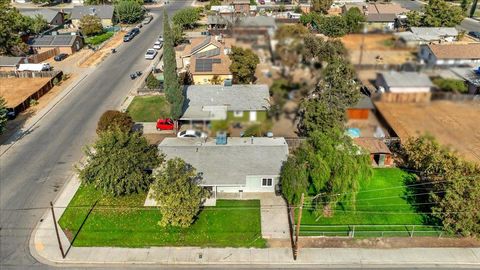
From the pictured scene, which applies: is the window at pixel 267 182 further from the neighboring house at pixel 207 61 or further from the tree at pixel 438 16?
the tree at pixel 438 16

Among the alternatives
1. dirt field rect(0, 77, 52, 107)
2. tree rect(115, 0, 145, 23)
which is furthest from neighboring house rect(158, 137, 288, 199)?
tree rect(115, 0, 145, 23)

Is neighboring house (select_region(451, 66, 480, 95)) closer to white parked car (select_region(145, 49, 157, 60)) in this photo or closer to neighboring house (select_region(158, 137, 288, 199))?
neighboring house (select_region(158, 137, 288, 199))

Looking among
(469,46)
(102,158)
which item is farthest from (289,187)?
(469,46)

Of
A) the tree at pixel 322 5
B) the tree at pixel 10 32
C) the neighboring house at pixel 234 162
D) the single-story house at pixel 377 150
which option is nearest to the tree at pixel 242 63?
the neighboring house at pixel 234 162

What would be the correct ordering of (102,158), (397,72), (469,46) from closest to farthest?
1. (397,72)
2. (102,158)
3. (469,46)

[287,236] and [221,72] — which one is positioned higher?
[221,72]

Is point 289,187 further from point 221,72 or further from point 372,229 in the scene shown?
point 221,72
